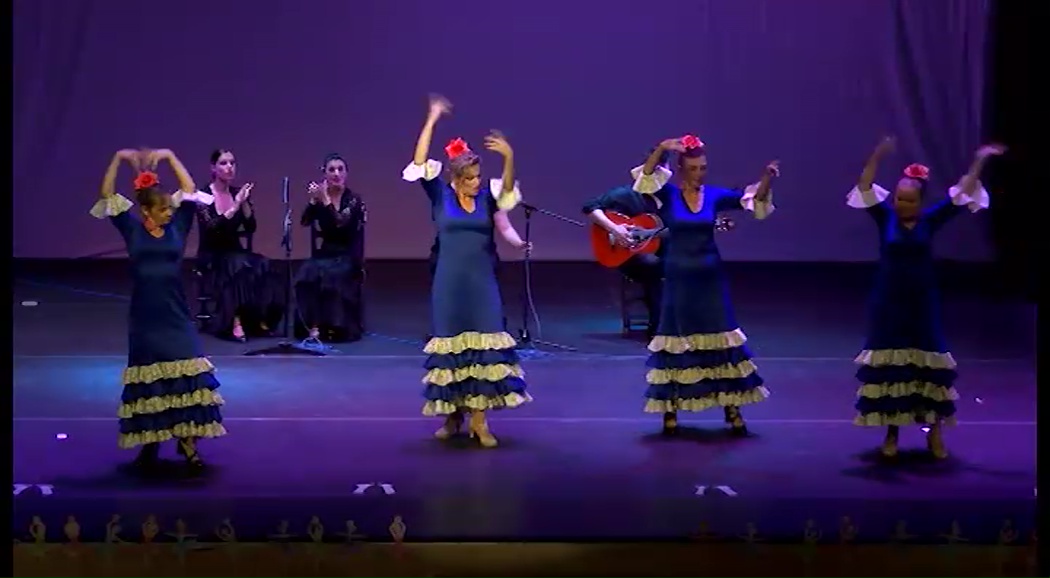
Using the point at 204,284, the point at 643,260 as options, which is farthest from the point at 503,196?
the point at 204,284

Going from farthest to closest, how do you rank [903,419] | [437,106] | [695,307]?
1. [695,307]
2. [437,106]
3. [903,419]

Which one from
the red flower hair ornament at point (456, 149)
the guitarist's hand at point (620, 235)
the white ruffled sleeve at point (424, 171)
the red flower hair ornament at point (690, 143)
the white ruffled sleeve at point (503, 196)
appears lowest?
the guitarist's hand at point (620, 235)

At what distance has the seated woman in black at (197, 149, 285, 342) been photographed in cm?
838

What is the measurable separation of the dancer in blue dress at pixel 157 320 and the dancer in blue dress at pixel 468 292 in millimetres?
902

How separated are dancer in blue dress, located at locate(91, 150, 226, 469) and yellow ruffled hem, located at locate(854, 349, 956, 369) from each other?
7.76ft

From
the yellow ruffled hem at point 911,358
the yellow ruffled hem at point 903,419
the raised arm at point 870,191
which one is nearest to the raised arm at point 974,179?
the raised arm at point 870,191

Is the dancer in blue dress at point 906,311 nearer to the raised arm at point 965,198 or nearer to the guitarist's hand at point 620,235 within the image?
the raised arm at point 965,198

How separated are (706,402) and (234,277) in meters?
3.37

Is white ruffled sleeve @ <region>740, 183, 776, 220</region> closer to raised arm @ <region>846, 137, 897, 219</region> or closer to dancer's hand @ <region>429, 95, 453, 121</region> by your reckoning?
raised arm @ <region>846, 137, 897, 219</region>

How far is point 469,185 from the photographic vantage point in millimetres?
5754

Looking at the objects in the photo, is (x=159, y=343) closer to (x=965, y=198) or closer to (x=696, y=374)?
(x=696, y=374)

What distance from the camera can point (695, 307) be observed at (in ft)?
19.4

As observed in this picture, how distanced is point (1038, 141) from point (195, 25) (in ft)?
19.0

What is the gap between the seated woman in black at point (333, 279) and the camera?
27.5 feet
